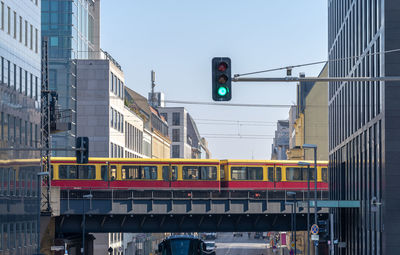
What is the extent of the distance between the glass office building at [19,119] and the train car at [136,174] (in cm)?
829

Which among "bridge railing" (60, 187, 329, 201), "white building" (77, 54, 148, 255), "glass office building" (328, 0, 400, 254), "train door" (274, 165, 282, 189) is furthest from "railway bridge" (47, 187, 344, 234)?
"white building" (77, 54, 148, 255)

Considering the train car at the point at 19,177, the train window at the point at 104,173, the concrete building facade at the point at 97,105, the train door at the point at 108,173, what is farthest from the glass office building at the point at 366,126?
the concrete building facade at the point at 97,105

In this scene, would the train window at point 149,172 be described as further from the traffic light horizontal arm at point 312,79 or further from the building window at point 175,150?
the building window at point 175,150

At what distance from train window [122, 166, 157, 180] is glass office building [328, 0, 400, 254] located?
14172 millimetres

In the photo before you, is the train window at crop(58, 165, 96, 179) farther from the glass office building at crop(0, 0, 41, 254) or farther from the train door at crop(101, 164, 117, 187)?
the glass office building at crop(0, 0, 41, 254)

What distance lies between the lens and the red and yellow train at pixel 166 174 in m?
69.8

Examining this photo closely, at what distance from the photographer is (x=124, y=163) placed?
7006 cm

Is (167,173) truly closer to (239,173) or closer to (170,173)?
(170,173)

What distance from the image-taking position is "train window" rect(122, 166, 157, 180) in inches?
2756

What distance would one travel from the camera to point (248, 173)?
71.2 meters

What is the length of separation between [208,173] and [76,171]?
31.6ft

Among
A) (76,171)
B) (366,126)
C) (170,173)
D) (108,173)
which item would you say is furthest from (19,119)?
(366,126)

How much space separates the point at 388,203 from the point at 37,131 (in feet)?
79.8

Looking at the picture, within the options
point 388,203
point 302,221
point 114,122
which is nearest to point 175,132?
point 114,122
